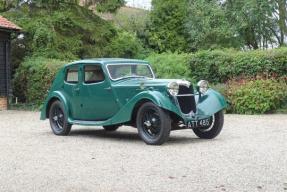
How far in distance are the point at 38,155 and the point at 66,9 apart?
17.4 meters

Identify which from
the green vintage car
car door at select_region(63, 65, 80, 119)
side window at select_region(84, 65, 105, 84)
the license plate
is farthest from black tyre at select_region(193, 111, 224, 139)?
car door at select_region(63, 65, 80, 119)

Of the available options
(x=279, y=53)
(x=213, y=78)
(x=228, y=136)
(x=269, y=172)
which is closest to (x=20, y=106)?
(x=213, y=78)

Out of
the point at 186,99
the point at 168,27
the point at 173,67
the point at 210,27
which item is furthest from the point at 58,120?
the point at 168,27

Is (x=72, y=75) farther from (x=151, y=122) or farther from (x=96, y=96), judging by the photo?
(x=151, y=122)

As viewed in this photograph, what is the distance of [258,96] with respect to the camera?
18.6m

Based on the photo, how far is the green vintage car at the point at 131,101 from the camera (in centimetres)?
1089

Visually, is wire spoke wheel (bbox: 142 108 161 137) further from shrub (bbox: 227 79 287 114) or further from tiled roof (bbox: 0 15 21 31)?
tiled roof (bbox: 0 15 21 31)

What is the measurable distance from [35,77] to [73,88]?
33.8 feet

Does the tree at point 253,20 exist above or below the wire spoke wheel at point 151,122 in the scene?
above

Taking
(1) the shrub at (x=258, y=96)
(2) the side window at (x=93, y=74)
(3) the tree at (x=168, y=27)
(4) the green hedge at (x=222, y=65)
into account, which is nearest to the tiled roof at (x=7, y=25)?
(4) the green hedge at (x=222, y=65)

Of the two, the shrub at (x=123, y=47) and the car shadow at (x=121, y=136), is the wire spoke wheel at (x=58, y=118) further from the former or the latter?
the shrub at (x=123, y=47)

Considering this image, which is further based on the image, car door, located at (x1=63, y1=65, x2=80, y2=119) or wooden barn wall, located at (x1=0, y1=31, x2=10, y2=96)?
wooden barn wall, located at (x1=0, y1=31, x2=10, y2=96)

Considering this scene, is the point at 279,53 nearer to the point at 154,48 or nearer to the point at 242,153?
the point at 242,153

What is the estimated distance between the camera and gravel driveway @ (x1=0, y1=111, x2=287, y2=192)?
725cm
